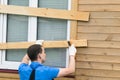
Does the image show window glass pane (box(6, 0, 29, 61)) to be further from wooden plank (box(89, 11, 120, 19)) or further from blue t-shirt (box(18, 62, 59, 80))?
blue t-shirt (box(18, 62, 59, 80))

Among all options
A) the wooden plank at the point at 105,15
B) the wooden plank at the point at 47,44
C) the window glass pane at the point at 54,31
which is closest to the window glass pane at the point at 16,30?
the wooden plank at the point at 47,44

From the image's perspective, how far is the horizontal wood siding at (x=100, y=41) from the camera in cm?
504

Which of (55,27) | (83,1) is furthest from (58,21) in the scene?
(83,1)

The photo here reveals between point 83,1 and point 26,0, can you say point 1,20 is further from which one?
point 83,1

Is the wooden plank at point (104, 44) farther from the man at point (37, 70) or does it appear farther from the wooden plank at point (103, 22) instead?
the man at point (37, 70)

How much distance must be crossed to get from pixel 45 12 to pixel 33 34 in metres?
0.37

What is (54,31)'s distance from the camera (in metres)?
5.43

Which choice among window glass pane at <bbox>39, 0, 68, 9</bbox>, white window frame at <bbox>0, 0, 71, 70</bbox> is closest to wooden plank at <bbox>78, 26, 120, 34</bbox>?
window glass pane at <bbox>39, 0, 68, 9</bbox>

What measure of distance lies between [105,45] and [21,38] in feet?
4.14

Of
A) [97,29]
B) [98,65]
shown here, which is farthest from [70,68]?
[97,29]

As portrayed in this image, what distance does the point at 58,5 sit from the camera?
17.7ft

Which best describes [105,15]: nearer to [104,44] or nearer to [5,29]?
[104,44]

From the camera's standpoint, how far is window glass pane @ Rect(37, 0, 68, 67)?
537 centimetres

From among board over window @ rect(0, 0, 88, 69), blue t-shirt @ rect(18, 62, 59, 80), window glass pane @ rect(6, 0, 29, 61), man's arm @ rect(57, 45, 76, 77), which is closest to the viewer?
blue t-shirt @ rect(18, 62, 59, 80)
